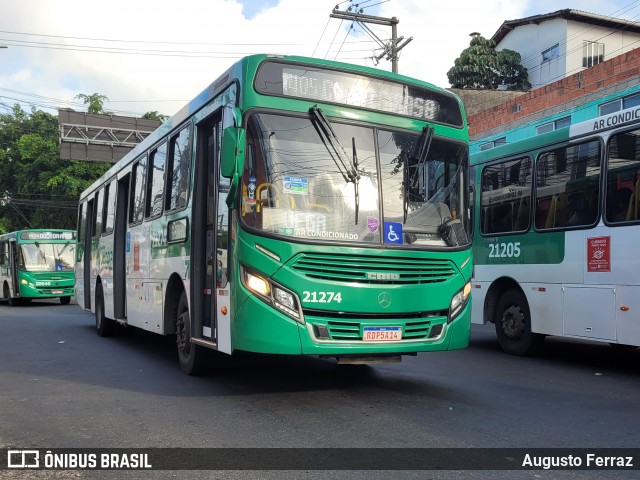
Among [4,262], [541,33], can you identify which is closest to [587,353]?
[4,262]

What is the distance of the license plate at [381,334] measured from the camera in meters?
6.29

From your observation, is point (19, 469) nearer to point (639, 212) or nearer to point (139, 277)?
point (139, 277)

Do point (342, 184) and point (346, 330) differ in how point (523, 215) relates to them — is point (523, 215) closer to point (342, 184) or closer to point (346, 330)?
point (342, 184)

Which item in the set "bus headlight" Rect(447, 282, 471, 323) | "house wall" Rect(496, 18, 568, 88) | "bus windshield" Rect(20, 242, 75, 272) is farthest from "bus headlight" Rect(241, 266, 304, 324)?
"house wall" Rect(496, 18, 568, 88)

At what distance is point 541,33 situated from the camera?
120 feet

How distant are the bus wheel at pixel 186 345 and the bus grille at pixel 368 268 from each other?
2073 mm

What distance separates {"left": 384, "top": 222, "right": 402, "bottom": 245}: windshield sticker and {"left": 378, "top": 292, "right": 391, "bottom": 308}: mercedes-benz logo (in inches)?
20.7

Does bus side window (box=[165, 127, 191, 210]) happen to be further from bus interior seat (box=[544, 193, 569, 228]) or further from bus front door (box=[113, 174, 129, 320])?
bus interior seat (box=[544, 193, 569, 228])

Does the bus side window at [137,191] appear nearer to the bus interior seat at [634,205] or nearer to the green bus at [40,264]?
the bus interior seat at [634,205]

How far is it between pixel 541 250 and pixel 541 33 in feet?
102

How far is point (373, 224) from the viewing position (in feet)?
21.2

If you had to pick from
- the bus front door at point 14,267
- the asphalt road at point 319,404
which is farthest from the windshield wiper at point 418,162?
the bus front door at point 14,267

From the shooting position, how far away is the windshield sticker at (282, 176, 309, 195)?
246 inches

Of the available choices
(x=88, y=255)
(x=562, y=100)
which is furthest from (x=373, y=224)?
(x=562, y=100)
